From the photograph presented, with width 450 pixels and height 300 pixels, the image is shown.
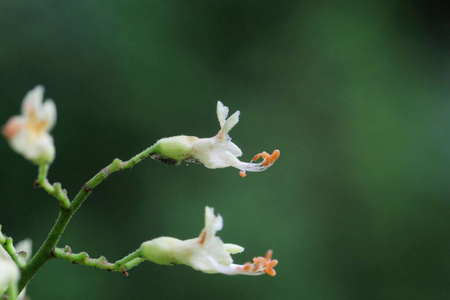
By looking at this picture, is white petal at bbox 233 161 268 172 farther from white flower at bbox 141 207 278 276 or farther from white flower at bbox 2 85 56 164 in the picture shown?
white flower at bbox 2 85 56 164

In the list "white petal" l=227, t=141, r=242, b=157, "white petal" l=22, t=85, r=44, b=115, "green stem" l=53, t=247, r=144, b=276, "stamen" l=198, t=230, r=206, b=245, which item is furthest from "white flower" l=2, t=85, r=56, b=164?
"white petal" l=227, t=141, r=242, b=157

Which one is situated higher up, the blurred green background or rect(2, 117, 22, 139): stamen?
the blurred green background

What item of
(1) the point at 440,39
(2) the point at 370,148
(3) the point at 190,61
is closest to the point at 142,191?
(3) the point at 190,61

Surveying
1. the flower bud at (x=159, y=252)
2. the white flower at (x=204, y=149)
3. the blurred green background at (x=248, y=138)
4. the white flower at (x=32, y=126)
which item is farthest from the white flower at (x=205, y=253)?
the blurred green background at (x=248, y=138)

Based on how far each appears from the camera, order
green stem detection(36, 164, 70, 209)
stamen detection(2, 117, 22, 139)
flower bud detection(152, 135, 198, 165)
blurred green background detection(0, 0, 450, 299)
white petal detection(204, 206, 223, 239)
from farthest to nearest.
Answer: blurred green background detection(0, 0, 450, 299) < flower bud detection(152, 135, 198, 165) < white petal detection(204, 206, 223, 239) < green stem detection(36, 164, 70, 209) < stamen detection(2, 117, 22, 139)

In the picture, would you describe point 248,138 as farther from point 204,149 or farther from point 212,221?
point 212,221
